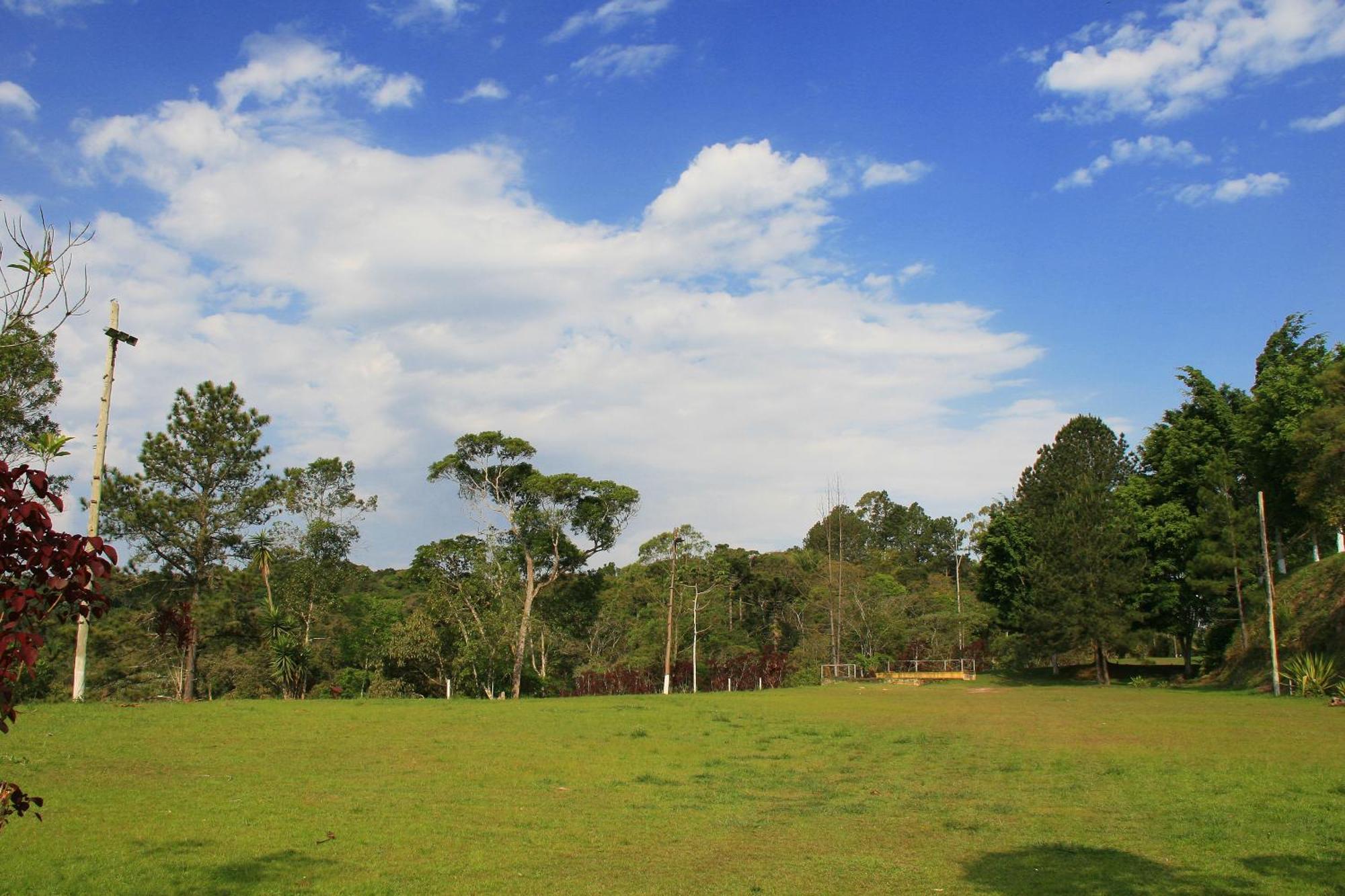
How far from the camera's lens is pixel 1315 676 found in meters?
29.0

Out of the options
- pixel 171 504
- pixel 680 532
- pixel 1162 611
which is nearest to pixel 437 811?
pixel 171 504

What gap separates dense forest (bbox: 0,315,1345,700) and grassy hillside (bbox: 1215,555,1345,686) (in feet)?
2.60

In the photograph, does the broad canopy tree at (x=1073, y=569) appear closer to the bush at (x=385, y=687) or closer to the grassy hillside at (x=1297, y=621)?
the grassy hillside at (x=1297, y=621)

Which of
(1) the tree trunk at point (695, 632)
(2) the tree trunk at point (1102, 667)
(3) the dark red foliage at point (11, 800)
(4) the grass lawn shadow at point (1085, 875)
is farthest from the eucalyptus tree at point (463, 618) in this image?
(3) the dark red foliage at point (11, 800)

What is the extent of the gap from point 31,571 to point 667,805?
9976 mm

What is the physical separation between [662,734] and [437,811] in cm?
1062

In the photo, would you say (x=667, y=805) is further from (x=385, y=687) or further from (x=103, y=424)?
(x=385, y=687)

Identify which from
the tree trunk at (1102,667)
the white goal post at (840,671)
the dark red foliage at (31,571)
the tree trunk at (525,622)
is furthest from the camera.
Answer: the white goal post at (840,671)

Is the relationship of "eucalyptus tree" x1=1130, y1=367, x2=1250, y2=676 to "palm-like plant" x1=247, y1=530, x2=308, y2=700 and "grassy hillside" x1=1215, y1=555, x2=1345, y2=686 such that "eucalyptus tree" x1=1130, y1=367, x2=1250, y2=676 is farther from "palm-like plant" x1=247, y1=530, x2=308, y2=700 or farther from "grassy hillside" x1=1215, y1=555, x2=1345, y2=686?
"palm-like plant" x1=247, y1=530, x2=308, y2=700

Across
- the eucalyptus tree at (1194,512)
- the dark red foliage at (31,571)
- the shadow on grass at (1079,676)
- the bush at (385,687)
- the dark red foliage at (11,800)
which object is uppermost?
the eucalyptus tree at (1194,512)

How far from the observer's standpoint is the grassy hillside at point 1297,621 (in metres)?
33.0

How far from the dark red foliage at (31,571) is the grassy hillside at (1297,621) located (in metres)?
37.0

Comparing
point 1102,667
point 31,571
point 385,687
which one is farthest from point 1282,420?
point 31,571

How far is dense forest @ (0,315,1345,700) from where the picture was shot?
38562mm
